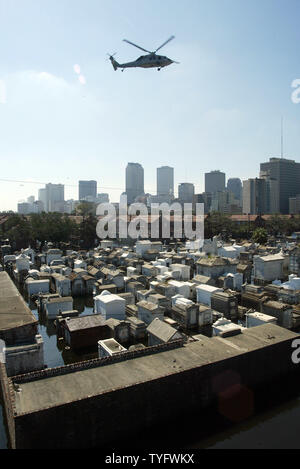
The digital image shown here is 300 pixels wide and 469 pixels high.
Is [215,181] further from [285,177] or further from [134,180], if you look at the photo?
[285,177]

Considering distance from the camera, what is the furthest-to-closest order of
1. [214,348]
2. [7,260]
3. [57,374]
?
1. [7,260]
2. [214,348]
3. [57,374]

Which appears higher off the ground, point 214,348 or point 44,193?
point 44,193

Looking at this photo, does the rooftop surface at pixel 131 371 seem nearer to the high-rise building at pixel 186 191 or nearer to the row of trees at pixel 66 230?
the row of trees at pixel 66 230

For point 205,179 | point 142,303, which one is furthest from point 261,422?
point 205,179

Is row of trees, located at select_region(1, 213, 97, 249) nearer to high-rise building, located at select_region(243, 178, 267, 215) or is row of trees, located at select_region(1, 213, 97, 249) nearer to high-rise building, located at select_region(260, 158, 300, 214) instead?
high-rise building, located at select_region(243, 178, 267, 215)

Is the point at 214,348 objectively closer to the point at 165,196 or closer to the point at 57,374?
the point at 57,374

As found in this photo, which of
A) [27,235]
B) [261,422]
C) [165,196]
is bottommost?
[261,422]
